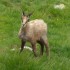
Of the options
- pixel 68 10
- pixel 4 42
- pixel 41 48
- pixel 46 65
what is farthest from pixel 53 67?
pixel 68 10

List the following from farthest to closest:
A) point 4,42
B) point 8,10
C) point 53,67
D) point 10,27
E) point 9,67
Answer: point 8,10 → point 10,27 → point 4,42 → point 53,67 → point 9,67

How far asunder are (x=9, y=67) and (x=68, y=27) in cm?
825

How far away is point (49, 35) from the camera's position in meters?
17.8

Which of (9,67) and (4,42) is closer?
(9,67)

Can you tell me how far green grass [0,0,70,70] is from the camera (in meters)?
11.6

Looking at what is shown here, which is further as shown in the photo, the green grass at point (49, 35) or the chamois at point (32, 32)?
the chamois at point (32, 32)

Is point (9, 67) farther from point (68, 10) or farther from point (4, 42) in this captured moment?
point (68, 10)

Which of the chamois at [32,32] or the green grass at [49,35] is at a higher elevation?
the chamois at [32,32]

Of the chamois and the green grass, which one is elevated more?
the chamois

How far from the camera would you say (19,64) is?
37.5 ft

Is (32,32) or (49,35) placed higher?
(32,32)

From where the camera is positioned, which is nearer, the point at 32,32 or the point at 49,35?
the point at 32,32

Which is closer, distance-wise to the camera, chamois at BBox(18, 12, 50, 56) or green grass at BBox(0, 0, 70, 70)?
green grass at BBox(0, 0, 70, 70)

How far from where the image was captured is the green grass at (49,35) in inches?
458
